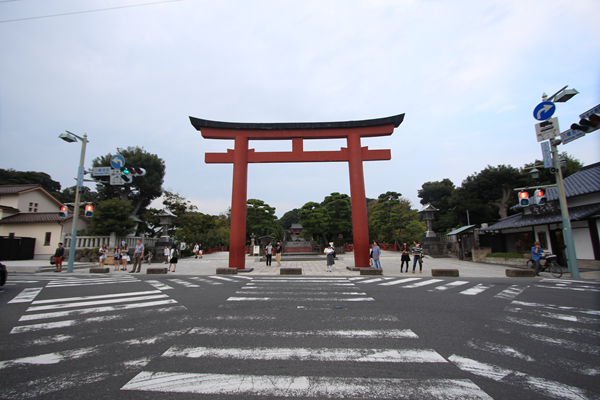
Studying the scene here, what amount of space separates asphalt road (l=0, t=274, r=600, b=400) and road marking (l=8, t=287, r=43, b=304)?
27cm

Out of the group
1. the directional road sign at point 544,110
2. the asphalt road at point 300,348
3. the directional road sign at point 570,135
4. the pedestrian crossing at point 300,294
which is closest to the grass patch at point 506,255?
the directional road sign at point 570,135

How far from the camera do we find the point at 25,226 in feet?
82.2

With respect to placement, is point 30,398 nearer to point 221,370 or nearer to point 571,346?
point 221,370

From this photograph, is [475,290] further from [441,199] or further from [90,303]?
[441,199]

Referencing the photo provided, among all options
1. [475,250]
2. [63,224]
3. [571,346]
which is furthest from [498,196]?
[63,224]

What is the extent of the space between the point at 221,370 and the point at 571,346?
4908mm

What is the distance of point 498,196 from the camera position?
125 ft

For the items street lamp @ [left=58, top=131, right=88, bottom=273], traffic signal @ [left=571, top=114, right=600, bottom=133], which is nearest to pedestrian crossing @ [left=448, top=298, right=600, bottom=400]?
traffic signal @ [left=571, top=114, right=600, bottom=133]

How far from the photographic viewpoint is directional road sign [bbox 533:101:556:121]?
40.3 feet

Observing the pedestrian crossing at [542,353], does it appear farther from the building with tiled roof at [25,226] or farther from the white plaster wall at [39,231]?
the white plaster wall at [39,231]

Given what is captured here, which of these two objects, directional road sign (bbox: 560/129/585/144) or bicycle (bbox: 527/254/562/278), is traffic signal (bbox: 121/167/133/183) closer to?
directional road sign (bbox: 560/129/585/144)

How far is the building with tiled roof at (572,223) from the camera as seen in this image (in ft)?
47.3

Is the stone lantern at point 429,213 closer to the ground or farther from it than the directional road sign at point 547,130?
closer to the ground

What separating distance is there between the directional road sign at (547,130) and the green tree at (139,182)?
37.9 m
